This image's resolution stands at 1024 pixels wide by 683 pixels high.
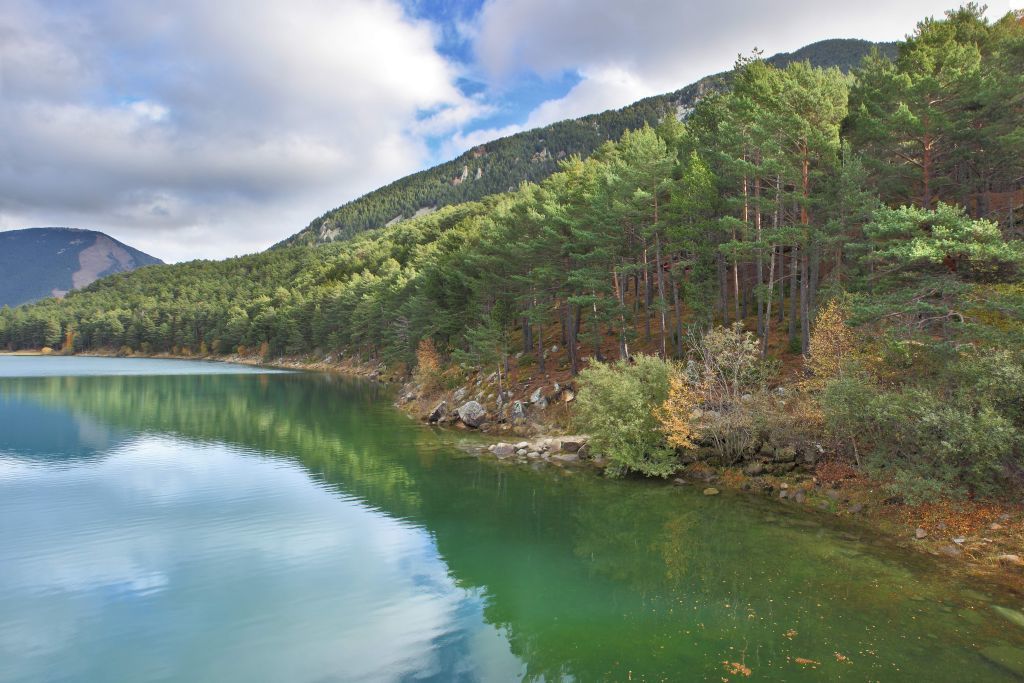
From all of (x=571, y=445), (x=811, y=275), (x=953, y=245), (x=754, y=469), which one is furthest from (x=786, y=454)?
(x=811, y=275)

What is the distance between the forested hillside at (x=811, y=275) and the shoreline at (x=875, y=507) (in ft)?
3.83

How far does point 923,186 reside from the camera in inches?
1419

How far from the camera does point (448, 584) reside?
21594 millimetres

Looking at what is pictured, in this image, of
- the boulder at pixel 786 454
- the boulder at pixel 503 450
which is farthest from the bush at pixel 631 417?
the boulder at pixel 503 450

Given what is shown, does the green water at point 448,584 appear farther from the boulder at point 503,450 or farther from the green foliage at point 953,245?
the green foliage at point 953,245

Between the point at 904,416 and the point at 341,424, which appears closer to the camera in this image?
the point at 904,416

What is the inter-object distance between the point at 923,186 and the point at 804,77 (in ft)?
41.9

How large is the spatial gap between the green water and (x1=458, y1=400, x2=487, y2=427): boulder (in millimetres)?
13797

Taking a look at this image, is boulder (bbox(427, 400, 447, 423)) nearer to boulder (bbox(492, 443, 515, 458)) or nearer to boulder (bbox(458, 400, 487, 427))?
boulder (bbox(458, 400, 487, 427))

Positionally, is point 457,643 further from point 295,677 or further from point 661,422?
point 661,422

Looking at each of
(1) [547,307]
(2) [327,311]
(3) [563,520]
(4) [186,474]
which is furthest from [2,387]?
(3) [563,520]

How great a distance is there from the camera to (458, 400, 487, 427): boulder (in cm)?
5368

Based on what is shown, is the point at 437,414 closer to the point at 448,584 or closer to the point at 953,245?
the point at 448,584

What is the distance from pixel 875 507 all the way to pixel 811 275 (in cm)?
1956
